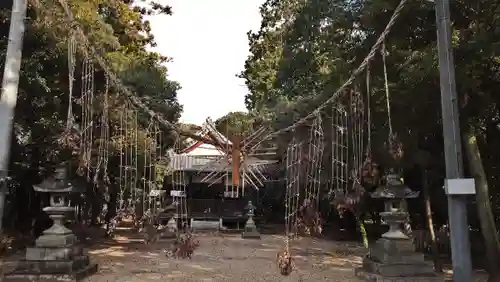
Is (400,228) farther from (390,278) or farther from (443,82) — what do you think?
(443,82)

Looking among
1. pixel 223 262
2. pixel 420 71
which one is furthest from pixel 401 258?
pixel 223 262

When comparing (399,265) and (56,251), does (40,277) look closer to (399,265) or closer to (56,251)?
(56,251)

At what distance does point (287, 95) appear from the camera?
58.4 feet

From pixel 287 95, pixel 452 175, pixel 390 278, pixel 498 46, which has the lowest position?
pixel 390 278

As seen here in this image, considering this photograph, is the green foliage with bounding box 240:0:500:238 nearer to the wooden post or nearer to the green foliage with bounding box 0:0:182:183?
the wooden post

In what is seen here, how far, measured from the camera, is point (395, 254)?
804 cm

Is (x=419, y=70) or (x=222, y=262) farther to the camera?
(x=222, y=262)

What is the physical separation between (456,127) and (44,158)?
8.87m

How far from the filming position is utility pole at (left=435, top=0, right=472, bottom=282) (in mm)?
4914

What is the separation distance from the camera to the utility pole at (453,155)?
4.91 metres

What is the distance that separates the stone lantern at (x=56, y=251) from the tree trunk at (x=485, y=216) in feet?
23.6

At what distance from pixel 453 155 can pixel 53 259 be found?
695 cm

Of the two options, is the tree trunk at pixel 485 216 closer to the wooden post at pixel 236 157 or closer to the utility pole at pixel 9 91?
the wooden post at pixel 236 157

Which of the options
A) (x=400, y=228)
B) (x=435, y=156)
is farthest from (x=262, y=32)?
(x=400, y=228)
